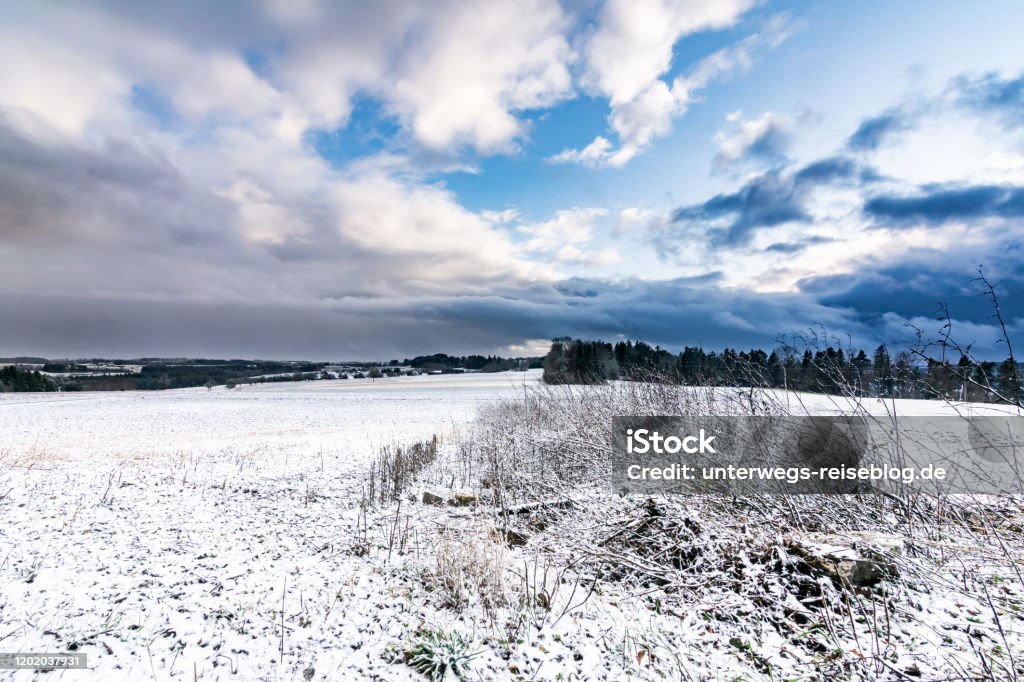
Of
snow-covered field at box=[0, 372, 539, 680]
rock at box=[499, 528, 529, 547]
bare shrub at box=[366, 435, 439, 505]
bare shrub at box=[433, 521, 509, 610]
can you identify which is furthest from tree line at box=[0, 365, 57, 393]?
bare shrub at box=[433, 521, 509, 610]

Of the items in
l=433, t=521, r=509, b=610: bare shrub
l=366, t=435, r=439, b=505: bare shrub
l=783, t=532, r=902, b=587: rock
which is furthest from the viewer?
l=366, t=435, r=439, b=505: bare shrub

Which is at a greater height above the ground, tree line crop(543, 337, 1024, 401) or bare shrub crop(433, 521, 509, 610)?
tree line crop(543, 337, 1024, 401)

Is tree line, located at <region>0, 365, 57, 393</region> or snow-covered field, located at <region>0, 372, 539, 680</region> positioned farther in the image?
tree line, located at <region>0, 365, 57, 393</region>

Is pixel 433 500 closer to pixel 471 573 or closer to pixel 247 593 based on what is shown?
pixel 471 573

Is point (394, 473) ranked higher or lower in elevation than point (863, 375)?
lower

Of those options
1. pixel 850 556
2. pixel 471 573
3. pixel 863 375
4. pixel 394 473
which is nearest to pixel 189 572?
pixel 471 573

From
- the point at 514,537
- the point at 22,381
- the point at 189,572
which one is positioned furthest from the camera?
the point at 22,381

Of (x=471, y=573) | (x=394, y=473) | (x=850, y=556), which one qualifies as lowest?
(x=394, y=473)

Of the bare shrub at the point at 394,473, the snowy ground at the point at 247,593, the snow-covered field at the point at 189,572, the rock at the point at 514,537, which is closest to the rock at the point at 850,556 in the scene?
the snowy ground at the point at 247,593

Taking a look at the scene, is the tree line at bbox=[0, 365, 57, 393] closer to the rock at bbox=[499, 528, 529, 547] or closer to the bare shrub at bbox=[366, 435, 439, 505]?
the bare shrub at bbox=[366, 435, 439, 505]

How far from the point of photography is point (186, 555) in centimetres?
649

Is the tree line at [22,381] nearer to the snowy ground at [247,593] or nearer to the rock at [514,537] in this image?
the snowy ground at [247,593]

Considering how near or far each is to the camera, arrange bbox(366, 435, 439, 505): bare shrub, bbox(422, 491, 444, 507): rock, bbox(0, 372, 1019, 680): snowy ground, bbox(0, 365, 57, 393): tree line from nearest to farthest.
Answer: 1. bbox(0, 372, 1019, 680): snowy ground
2. bbox(422, 491, 444, 507): rock
3. bbox(366, 435, 439, 505): bare shrub
4. bbox(0, 365, 57, 393): tree line

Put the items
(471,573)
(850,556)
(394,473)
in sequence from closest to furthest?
1. (850,556)
2. (471,573)
3. (394,473)
